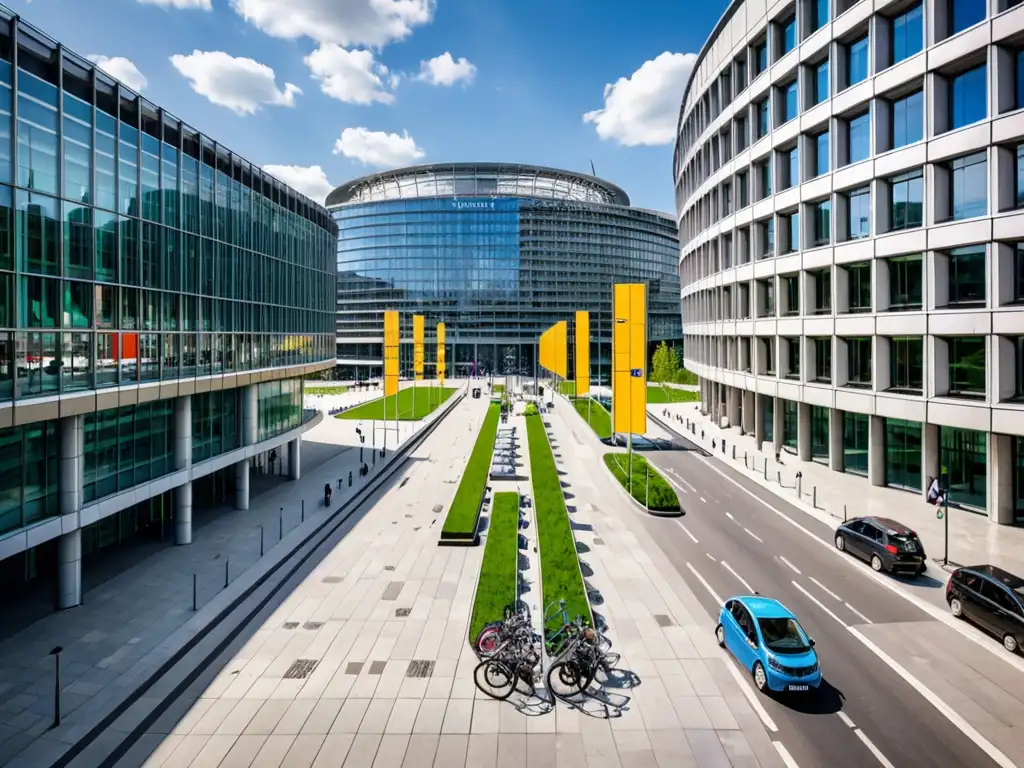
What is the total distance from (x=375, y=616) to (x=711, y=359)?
4907 centimetres

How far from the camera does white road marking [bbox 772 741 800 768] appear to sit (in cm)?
1188

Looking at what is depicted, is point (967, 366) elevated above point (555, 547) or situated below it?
above

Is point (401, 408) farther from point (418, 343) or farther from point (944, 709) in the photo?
point (944, 709)

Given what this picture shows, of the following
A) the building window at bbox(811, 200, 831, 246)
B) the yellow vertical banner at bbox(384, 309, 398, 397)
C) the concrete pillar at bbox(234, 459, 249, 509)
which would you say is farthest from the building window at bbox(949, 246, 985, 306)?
the concrete pillar at bbox(234, 459, 249, 509)

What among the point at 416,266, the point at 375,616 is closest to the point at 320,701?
the point at 375,616

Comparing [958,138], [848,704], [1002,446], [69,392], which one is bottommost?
[848,704]

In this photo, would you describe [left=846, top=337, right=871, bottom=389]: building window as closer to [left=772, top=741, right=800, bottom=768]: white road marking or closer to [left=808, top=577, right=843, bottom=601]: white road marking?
[left=808, top=577, right=843, bottom=601]: white road marking

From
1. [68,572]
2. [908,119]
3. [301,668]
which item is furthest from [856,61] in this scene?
[68,572]

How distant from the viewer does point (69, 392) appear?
19047 millimetres

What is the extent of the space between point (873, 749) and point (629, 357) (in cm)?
1998

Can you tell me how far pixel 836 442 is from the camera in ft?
127

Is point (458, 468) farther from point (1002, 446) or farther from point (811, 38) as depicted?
point (811, 38)

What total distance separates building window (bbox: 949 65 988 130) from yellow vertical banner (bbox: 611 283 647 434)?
701 inches

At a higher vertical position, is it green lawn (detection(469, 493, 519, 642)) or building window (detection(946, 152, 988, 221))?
building window (detection(946, 152, 988, 221))
